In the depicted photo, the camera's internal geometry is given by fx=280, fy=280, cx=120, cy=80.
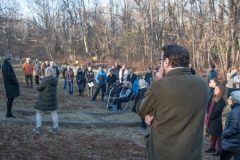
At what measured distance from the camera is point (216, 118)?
6312 millimetres

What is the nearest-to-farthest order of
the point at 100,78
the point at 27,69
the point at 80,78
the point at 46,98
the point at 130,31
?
the point at 46,98 → the point at 100,78 → the point at 80,78 → the point at 27,69 → the point at 130,31

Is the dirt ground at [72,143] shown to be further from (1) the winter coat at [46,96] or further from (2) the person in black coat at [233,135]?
(2) the person in black coat at [233,135]

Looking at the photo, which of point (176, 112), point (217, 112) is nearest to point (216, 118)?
point (217, 112)

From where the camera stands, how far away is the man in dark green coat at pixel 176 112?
2.16 metres

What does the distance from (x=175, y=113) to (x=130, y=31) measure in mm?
33077

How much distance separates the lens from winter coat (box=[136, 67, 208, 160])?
7.09ft

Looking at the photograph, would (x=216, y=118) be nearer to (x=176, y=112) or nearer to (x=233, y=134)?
(x=233, y=134)

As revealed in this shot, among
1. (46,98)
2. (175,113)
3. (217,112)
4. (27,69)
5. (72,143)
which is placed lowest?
(72,143)

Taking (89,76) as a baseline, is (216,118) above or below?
below

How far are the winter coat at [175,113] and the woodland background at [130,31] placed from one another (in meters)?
18.9

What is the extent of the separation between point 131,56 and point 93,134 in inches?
973

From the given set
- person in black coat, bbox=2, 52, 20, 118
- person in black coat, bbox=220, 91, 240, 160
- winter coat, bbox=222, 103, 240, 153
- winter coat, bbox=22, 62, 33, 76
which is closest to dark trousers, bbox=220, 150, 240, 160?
person in black coat, bbox=220, 91, 240, 160

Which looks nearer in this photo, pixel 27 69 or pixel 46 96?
pixel 46 96

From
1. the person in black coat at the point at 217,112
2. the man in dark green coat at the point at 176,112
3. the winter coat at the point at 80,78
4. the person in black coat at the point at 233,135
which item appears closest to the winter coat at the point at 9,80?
the person in black coat at the point at 217,112
